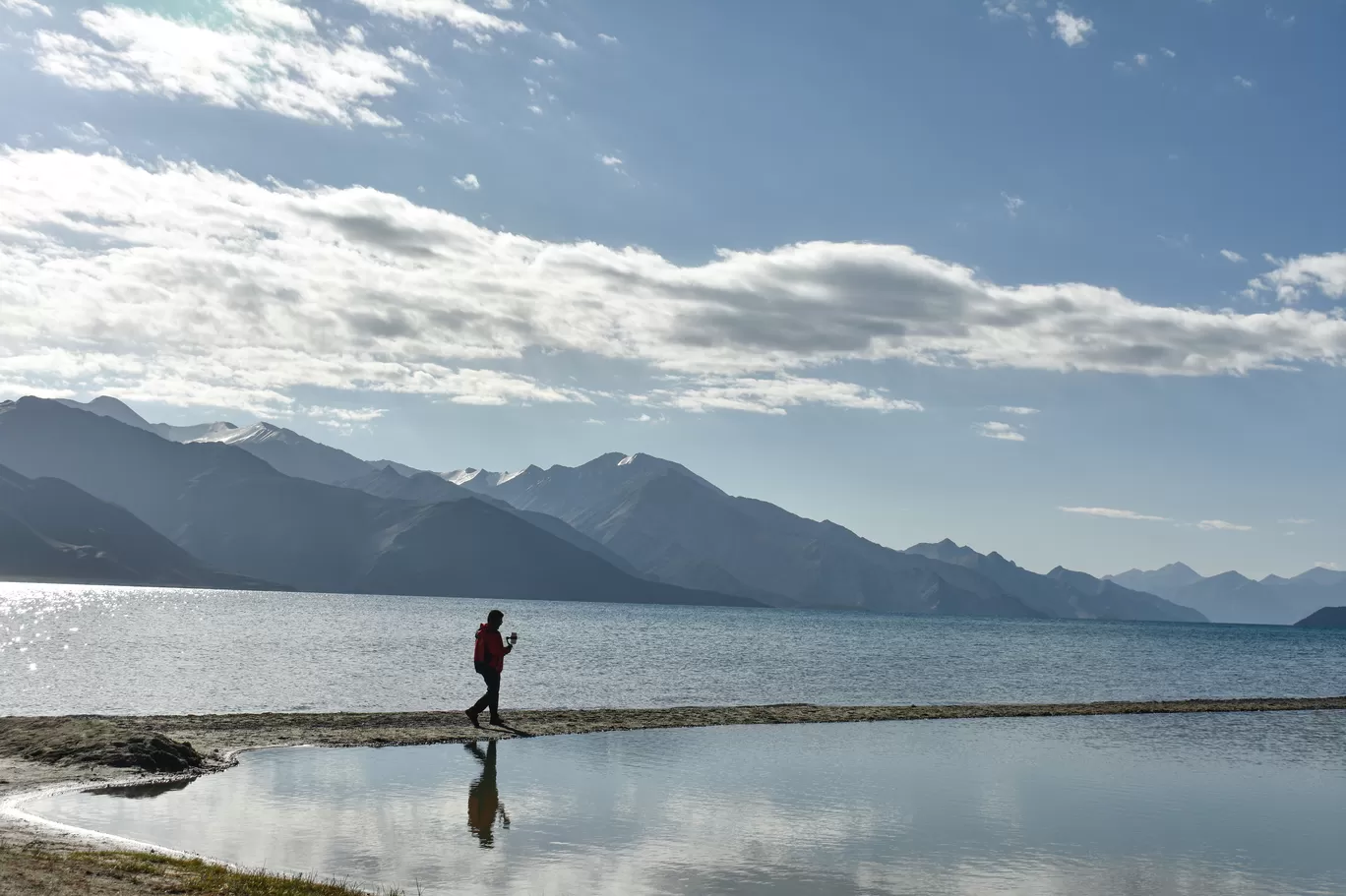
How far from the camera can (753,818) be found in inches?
882

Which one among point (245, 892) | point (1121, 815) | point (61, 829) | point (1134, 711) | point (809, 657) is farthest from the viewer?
point (809, 657)

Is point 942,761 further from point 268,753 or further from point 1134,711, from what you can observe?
point 1134,711

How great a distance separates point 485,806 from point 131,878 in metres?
8.56

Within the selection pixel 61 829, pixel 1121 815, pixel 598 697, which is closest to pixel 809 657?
pixel 598 697

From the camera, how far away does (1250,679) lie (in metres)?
96.6

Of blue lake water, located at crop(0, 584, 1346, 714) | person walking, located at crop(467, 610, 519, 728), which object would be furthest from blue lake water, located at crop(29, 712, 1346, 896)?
blue lake water, located at crop(0, 584, 1346, 714)

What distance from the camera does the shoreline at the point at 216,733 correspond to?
2250 cm

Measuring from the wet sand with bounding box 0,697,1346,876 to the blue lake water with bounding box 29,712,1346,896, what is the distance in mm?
1423

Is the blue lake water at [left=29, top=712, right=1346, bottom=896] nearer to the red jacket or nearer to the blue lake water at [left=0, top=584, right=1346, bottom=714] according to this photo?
the red jacket

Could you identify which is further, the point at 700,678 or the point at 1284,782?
the point at 700,678

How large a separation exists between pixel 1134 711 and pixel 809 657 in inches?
2098

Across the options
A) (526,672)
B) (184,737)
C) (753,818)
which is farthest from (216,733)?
(526,672)

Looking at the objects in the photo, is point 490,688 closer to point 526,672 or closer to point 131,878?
point 131,878

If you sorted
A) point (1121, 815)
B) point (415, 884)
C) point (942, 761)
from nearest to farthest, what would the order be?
1. point (415, 884)
2. point (1121, 815)
3. point (942, 761)
